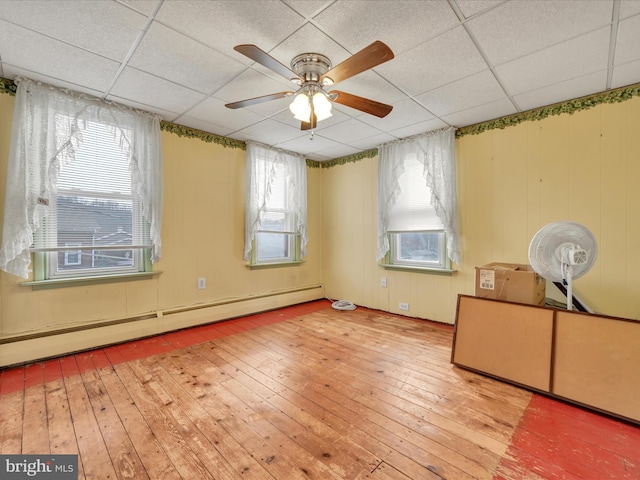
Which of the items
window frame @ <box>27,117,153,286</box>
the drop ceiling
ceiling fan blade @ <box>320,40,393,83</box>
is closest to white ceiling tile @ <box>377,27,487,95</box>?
the drop ceiling

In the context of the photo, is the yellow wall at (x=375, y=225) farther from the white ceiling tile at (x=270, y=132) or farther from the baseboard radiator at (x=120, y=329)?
the white ceiling tile at (x=270, y=132)

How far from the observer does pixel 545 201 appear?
2.89 metres

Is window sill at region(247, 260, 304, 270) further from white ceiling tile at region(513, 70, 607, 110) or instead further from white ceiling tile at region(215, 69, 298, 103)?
white ceiling tile at region(513, 70, 607, 110)

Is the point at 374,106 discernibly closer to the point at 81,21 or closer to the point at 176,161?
the point at 81,21

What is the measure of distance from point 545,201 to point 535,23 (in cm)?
177

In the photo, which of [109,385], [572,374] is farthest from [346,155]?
[109,385]

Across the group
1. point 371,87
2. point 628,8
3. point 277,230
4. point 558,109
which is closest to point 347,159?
point 277,230

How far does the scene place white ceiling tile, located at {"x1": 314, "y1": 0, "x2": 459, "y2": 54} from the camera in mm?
1621

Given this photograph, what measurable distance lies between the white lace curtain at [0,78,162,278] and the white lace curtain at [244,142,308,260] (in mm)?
1534

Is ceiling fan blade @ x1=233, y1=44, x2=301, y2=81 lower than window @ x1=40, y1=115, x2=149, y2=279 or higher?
higher

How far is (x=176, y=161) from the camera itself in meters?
3.37

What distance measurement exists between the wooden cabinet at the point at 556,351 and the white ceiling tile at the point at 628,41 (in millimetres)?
1835

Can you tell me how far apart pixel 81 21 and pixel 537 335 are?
370 centimetres

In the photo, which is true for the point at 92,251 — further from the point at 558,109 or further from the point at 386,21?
the point at 558,109
